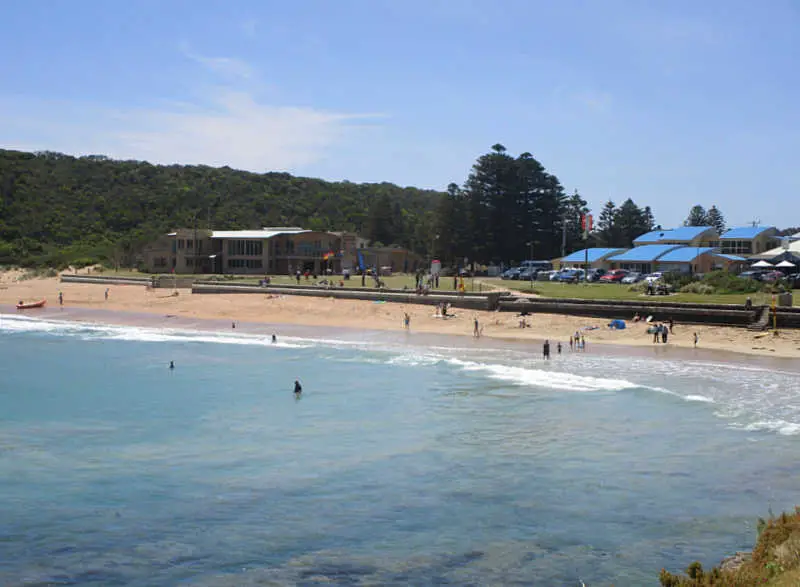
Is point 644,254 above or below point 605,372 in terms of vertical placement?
above

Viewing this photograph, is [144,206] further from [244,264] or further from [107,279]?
[107,279]

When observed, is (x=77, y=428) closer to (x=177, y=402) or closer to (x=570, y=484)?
(x=177, y=402)

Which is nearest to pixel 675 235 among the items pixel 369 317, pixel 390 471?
pixel 369 317

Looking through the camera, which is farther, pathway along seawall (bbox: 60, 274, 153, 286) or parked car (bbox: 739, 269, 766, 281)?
pathway along seawall (bbox: 60, 274, 153, 286)

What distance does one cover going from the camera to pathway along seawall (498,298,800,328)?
44719 mm

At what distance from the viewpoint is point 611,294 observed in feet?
188

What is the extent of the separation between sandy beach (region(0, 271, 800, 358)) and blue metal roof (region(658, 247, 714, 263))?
106 feet

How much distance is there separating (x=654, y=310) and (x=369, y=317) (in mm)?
18419

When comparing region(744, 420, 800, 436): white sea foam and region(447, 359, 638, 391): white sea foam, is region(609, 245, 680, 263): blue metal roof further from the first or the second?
region(744, 420, 800, 436): white sea foam

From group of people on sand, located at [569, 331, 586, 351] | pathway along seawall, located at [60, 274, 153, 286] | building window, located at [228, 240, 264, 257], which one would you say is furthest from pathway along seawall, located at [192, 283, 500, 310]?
building window, located at [228, 240, 264, 257]

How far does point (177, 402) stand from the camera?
1195 inches

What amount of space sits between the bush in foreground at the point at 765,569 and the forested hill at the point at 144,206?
3514 inches

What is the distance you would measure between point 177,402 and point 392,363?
11753mm

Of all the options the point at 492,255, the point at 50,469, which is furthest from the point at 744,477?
the point at 492,255
